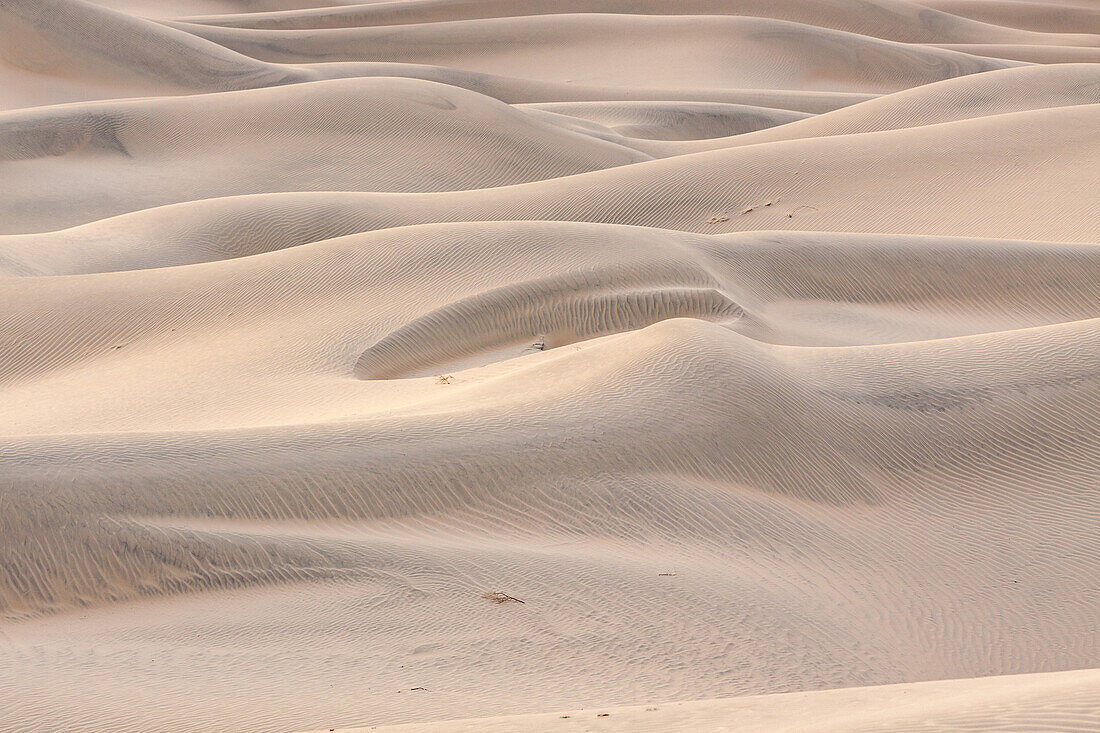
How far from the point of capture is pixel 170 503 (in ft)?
10.5

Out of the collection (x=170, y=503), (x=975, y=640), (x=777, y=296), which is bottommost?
(x=975, y=640)

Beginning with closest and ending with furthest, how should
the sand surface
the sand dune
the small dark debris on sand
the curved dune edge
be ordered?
the curved dune edge, the sand surface, the small dark debris on sand, the sand dune

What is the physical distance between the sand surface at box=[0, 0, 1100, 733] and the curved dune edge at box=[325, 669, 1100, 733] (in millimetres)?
12

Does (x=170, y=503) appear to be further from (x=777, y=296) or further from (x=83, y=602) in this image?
(x=777, y=296)

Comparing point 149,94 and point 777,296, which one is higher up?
point 149,94

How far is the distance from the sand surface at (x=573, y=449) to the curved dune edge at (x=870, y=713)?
1 centimetres

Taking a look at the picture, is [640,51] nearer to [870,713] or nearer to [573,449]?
[573,449]

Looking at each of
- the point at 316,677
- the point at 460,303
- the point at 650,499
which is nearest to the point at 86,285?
the point at 460,303

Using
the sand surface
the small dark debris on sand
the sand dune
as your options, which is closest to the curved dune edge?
the sand surface

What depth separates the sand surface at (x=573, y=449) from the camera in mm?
2674

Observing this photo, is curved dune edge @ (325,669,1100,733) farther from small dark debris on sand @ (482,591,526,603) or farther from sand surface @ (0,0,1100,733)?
small dark debris on sand @ (482,591,526,603)

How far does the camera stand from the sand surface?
2.67m

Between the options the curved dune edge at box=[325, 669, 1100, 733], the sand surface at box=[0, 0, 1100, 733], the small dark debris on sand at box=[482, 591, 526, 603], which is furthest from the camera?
the small dark debris on sand at box=[482, 591, 526, 603]

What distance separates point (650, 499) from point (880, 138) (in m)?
5.85
